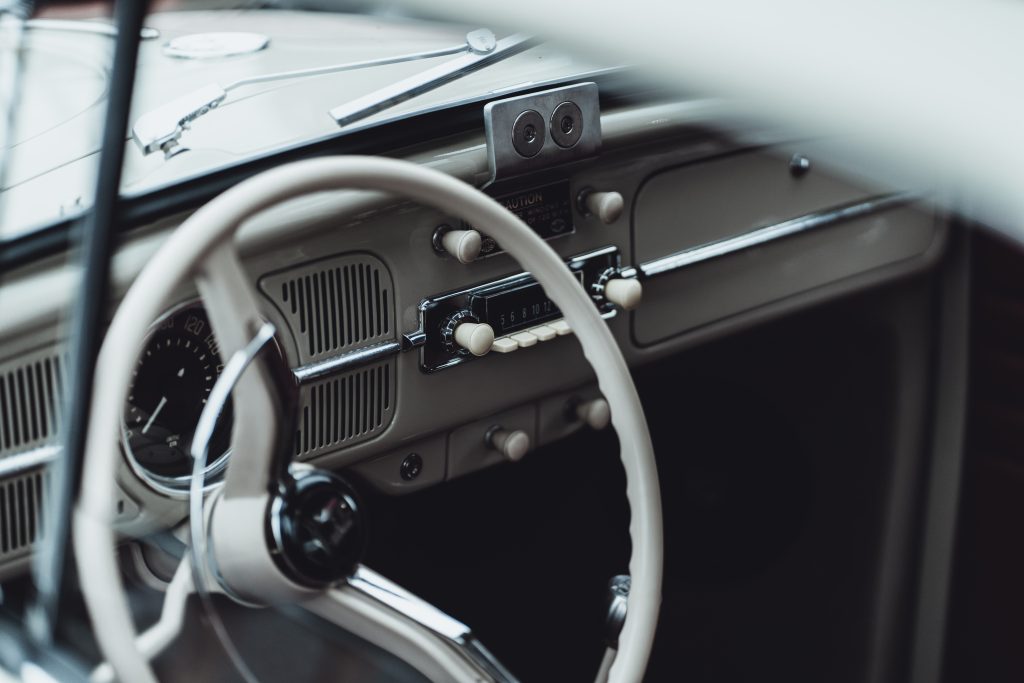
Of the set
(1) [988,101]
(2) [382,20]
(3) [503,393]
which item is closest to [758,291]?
(3) [503,393]

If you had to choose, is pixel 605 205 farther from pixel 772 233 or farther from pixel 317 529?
pixel 317 529

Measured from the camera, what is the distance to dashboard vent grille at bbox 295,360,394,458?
3.87 ft

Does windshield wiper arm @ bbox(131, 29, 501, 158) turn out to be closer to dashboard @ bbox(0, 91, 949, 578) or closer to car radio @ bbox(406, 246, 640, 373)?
dashboard @ bbox(0, 91, 949, 578)

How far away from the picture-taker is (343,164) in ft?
2.76

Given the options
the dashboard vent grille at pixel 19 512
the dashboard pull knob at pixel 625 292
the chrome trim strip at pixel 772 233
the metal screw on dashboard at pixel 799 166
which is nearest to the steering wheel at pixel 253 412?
the dashboard vent grille at pixel 19 512

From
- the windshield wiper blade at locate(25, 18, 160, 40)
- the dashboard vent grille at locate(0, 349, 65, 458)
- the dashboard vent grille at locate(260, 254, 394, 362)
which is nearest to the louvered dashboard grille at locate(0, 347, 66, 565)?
the dashboard vent grille at locate(0, 349, 65, 458)

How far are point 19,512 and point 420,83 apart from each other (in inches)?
23.1

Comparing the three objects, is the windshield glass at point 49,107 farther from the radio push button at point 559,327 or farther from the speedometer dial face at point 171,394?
the radio push button at point 559,327

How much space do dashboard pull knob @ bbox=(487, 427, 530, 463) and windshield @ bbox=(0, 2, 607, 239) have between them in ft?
1.30

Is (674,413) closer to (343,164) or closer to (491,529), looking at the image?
(491,529)

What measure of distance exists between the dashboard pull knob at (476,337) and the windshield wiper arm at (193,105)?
0.29 metres

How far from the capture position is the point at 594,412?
1.47 meters

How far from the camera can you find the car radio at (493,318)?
1.23 m

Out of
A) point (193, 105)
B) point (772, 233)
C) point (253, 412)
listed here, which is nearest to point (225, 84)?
point (193, 105)
